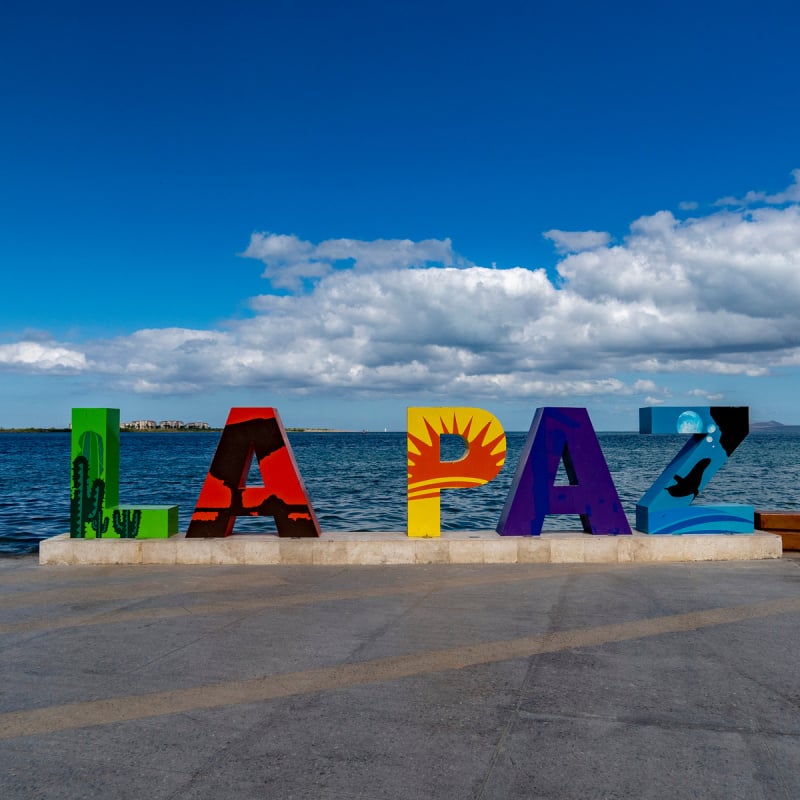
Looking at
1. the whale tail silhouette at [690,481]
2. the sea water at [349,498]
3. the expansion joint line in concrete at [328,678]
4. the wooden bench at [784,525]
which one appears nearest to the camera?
the expansion joint line in concrete at [328,678]

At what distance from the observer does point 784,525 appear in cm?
1224

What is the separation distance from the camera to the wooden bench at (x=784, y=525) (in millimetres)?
12055

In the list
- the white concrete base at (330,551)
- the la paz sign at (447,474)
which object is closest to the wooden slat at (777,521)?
the la paz sign at (447,474)

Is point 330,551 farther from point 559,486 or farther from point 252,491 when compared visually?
point 559,486

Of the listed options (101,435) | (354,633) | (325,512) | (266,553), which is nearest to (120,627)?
(354,633)

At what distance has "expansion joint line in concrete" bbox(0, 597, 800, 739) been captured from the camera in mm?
4988

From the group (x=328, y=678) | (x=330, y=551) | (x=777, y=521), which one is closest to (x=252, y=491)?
(x=330, y=551)

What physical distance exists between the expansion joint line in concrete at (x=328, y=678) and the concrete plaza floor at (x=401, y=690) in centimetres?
2

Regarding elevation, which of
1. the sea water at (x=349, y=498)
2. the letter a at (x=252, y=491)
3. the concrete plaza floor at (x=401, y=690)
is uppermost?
the letter a at (x=252, y=491)

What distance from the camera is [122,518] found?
11180 millimetres

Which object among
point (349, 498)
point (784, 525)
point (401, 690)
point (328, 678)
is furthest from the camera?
point (349, 498)

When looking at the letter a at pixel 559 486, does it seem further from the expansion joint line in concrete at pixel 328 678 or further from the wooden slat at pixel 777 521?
the expansion joint line in concrete at pixel 328 678

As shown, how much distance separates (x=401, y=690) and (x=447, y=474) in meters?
5.75

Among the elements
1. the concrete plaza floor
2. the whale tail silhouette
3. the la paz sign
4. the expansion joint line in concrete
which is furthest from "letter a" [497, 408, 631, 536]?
the expansion joint line in concrete
